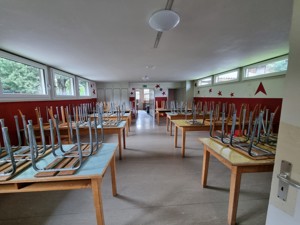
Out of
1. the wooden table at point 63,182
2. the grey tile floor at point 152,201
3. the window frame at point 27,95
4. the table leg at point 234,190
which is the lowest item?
the grey tile floor at point 152,201

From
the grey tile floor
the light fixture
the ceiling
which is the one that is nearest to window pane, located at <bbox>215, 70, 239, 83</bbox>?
the ceiling

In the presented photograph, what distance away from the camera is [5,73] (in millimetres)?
2684

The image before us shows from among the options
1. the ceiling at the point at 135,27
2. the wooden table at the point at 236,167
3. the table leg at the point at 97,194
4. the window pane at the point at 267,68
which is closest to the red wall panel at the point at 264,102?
the window pane at the point at 267,68

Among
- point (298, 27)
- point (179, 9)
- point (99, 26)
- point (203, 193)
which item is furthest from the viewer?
point (203, 193)

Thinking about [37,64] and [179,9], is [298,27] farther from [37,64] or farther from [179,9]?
[37,64]

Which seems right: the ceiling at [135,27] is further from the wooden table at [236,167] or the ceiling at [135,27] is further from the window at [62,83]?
the window at [62,83]

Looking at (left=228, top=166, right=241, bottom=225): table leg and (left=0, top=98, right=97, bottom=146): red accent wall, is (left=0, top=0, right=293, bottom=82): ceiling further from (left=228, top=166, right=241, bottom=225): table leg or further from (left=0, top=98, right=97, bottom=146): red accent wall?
(left=228, top=166, right=241, bottom=225): table leg

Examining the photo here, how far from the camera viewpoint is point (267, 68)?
3.52 metres

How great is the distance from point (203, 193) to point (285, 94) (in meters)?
1.66

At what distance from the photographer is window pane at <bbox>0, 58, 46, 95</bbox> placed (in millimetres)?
2668

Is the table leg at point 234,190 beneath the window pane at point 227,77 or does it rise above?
beneath

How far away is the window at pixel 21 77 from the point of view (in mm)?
2643

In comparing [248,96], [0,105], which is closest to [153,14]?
[0,105]

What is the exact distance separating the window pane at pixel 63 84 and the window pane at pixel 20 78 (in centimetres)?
64
